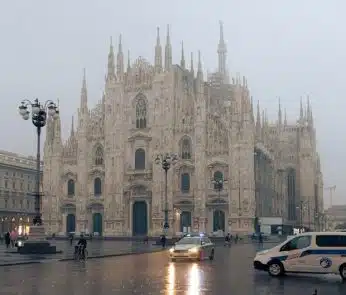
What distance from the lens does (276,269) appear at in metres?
18.7

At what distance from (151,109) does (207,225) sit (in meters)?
16.4

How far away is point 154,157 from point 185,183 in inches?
201

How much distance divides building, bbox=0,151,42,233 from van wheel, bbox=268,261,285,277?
222 ft

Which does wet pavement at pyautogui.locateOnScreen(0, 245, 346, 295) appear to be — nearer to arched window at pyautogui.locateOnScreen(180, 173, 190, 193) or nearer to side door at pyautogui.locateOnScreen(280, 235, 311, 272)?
side door at pyautogui.locateOnScreen(280, 235, 311, 272)

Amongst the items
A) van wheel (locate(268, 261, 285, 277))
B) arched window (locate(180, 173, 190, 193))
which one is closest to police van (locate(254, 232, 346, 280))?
van wheel (locate(268, 261, 285, 277))

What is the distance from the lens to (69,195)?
76.6 metres

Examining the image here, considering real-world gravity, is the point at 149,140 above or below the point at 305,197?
above

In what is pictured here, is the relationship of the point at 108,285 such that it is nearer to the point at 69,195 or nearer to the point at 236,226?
the point at 236,226

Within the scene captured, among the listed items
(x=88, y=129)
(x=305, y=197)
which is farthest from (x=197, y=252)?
(x=305, y=197)

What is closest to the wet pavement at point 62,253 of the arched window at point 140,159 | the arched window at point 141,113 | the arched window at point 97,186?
the arched window at point 140,159

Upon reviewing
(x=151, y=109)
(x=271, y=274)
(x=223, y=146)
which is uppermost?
(x=151, y=109)

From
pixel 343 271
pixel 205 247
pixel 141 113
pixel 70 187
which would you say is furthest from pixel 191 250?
pixel 70 187

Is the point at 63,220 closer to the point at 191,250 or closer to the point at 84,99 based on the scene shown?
the point at 84,99

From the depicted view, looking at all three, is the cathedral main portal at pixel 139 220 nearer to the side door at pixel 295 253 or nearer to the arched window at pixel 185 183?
the arched window at pixel 185 183
